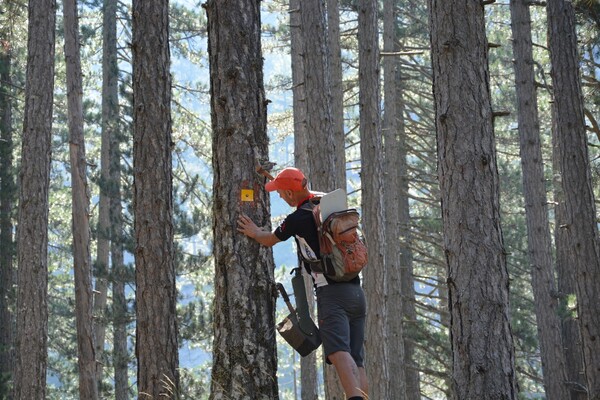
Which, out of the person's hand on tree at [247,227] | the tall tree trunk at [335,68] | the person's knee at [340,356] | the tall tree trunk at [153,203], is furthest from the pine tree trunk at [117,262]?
the person's hand on tree at [247,227]

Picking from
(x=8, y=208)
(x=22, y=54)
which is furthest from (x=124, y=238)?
(x=22, y=54)

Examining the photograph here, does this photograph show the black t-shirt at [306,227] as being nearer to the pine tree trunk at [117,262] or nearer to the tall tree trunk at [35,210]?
the tall tree trunk at [35,210]

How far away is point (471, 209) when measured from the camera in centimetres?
633

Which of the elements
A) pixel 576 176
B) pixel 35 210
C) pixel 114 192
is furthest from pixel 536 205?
pixel 114 192

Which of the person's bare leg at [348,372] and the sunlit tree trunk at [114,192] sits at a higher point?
the sunlit tree trunk at [114,192]

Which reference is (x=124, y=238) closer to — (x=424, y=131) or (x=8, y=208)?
(x=8, y=208)

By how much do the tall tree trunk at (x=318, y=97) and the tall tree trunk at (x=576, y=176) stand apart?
350cm

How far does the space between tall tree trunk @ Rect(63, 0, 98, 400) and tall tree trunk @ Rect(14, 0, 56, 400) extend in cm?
232

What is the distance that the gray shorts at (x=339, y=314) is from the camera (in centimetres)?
626

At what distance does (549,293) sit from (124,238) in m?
10.8

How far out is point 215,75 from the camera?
5996 millimetres

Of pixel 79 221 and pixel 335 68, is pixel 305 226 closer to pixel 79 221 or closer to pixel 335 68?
pixel 79 221

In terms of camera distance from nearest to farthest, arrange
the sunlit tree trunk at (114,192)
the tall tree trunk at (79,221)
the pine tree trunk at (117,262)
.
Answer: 1. the tall tree trunk at (79,221)
2. the pine tree trunk at (117,262)
3. the sunlit tree trunk at (114,192)

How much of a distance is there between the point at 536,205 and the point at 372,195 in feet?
12.3
